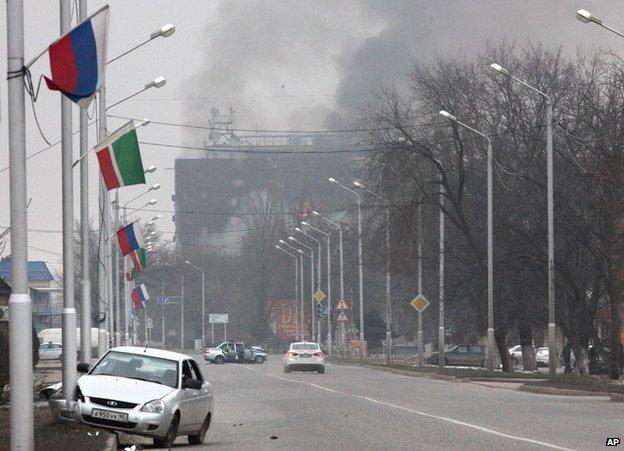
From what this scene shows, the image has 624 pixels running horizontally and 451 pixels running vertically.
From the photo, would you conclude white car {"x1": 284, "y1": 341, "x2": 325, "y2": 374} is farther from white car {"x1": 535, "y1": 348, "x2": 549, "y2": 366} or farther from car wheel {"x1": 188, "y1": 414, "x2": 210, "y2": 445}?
car wheel {"x1": 188, "y1": 414, "x2": 210, "y2": 445}

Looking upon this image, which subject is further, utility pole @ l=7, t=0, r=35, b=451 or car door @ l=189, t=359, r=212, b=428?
car door @ l=189, t=359, r=212, b=428

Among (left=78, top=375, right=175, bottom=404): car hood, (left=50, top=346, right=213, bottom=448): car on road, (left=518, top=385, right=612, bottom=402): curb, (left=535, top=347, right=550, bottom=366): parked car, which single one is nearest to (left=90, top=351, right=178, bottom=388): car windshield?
(left=50, top=346, right=213, bottom=448): car on road

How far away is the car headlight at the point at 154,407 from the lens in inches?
784

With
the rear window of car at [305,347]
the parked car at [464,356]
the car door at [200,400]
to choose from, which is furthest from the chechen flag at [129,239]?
the parked car at [464,356]

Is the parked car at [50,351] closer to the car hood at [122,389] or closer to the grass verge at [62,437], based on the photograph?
the grass verge at [62,437]

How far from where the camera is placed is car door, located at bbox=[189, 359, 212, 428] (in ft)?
70.8

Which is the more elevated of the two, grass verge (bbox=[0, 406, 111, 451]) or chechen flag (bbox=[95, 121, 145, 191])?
chechen flag (bbox=[95, 121, 145, 191])

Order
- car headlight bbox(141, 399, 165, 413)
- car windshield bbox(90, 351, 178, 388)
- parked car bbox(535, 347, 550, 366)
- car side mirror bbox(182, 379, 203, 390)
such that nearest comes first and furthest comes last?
1. car headlight bbox(141, 399, 165, 413)
2. car side mirror bbox(182, 379, 203, 390)
3. car windshield bbox(90, 351, 178, 388)
4. parked car bbox(535, 347, 550, 366)

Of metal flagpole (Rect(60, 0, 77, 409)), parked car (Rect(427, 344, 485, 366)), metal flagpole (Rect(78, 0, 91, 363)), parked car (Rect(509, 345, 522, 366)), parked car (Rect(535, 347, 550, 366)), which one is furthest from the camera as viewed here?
parked car (Rect(535, 347, 550, 366))

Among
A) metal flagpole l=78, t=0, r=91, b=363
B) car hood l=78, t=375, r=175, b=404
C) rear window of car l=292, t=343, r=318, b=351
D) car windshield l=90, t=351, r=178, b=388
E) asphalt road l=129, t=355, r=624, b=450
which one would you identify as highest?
metal flagpole l=78, t=0, r=91, b=363

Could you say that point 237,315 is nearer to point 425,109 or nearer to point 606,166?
point 425,109

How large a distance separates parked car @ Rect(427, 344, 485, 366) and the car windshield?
6204 cm

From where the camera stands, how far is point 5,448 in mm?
17312

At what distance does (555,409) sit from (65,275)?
1156cm
